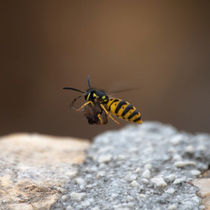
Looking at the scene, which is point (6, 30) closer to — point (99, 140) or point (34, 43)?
point (34, 43)

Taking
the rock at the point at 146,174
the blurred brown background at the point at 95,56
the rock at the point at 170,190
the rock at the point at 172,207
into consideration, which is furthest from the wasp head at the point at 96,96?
the blurred brown background at the point at 95,56

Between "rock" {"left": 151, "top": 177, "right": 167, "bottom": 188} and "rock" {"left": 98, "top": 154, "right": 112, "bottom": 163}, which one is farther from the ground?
"rock" {"left": 98, "top": 154, "right": 112, "bottom": 163}

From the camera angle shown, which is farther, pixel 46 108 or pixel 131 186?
pixel 46 108

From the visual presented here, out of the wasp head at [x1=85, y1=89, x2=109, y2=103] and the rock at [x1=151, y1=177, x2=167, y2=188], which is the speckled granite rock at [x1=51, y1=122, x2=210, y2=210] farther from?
the wasp head at [x1=85, y1=89, x2=109, y2=103]

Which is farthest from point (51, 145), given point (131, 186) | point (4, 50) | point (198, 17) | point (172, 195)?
point (198, 17)

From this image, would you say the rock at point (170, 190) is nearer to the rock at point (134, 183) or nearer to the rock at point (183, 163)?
the rock at point (134, 183)

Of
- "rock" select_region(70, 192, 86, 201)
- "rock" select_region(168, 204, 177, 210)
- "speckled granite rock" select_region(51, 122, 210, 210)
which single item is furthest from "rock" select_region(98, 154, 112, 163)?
"rock" select_region(168, 204, 177, 210)
